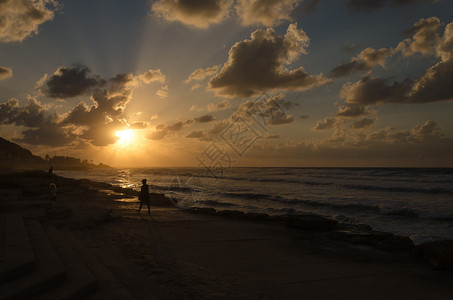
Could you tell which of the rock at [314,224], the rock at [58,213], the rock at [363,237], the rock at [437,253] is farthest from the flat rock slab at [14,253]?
the rock at [314,224]

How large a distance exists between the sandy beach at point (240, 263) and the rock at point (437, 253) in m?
0.23

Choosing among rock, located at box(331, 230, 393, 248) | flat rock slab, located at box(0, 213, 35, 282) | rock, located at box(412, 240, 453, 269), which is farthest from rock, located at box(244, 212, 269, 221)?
flat rock slab, located at box(0, 213, 35, 282)

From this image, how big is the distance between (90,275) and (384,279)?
637 centimetres

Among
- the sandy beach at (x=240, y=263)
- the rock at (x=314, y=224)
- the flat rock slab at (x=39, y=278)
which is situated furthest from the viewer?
the rock at (x=314, y=224)

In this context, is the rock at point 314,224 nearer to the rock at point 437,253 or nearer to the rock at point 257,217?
the rock at point 257,217

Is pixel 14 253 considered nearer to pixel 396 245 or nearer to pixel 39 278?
pixel 39 278

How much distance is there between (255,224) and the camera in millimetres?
14766

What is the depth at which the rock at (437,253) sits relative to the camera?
7871mm

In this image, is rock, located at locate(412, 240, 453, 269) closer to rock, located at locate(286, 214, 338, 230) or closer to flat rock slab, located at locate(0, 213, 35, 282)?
rock, located at locate(286, 214, 338, 230)

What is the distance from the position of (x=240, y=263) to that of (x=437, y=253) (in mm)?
5456

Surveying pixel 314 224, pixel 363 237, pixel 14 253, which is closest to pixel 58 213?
pixel 14 253

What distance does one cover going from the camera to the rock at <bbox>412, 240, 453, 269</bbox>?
25.8 ft

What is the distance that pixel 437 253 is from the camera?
26.6 ft

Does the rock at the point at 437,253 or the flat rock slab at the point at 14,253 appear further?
the rock at the point at 437,253
